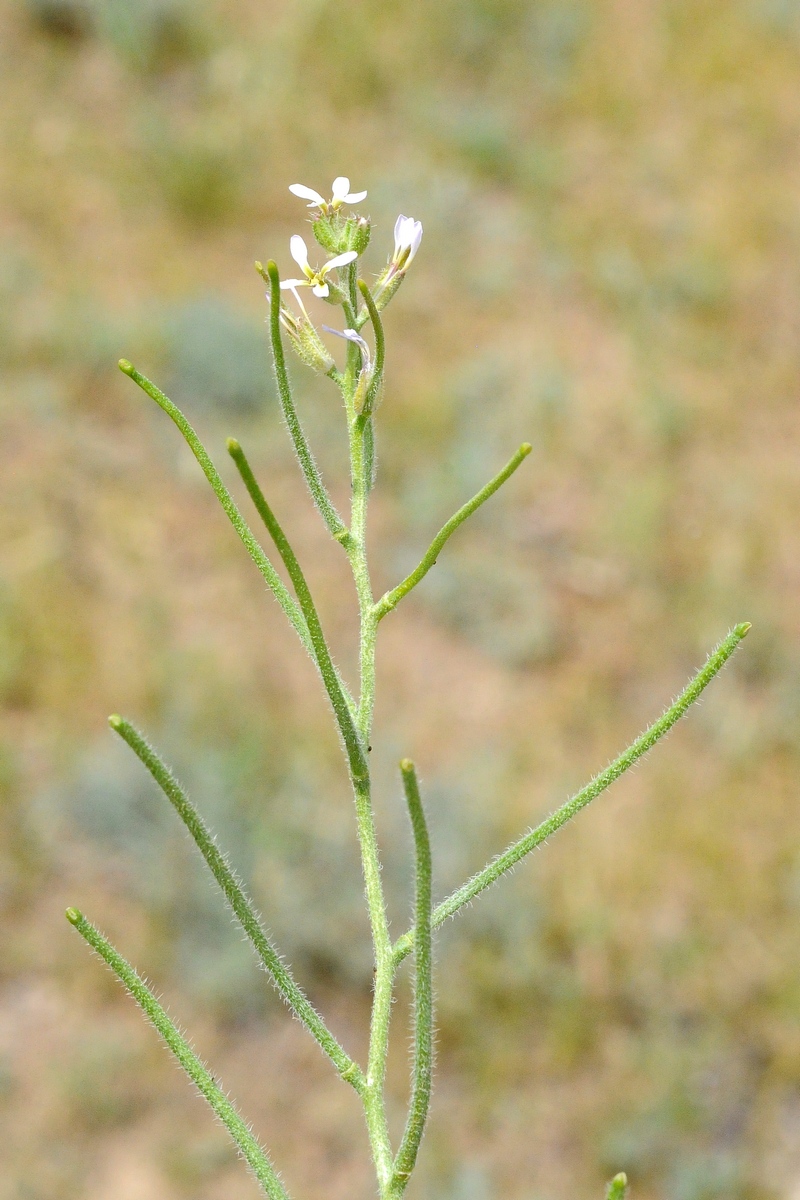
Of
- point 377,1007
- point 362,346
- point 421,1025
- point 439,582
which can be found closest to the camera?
point 421,1025

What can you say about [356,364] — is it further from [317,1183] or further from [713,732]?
[713,732]

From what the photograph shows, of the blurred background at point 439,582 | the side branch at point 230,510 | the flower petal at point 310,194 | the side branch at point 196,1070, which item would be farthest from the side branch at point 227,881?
the blurred background at point 439,582

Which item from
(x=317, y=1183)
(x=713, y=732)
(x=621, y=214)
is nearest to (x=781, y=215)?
(x=621, y=214)

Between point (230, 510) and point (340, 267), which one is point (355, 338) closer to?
point (340, 267)

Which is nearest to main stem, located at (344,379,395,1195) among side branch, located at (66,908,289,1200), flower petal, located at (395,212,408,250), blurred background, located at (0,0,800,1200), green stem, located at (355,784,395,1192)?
green stem, located at (355,784,395,1192)

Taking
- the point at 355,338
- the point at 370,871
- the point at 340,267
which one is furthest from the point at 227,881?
the point at 340,267

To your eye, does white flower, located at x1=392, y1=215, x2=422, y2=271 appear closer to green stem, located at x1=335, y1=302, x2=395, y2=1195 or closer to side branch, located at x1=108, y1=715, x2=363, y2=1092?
green stem, located at x1=335, y1=302, x2=395, y2=1195
